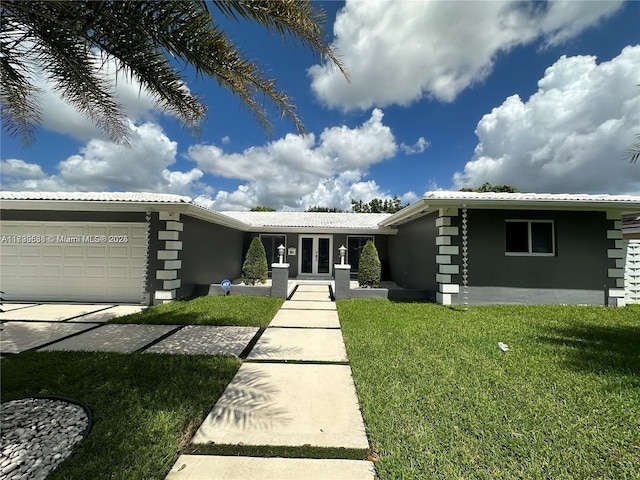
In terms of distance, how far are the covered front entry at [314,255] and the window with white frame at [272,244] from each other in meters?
1.12

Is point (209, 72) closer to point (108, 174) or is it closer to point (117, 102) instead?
point (117, 102)

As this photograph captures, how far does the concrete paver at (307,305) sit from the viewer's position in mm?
8653

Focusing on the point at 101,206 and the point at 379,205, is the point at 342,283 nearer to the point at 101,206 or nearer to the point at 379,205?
the point at 101,206

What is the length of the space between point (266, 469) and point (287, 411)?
862 millimetres

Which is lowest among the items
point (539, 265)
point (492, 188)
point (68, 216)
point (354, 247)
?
point (539, 265)

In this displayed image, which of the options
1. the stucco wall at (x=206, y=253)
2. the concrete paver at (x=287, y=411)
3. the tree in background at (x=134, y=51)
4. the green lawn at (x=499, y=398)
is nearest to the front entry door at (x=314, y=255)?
the stucco wall at (x=206, y=253)

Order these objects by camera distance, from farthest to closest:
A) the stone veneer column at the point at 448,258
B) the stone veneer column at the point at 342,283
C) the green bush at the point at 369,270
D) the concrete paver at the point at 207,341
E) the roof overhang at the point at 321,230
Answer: the roof overhang at the point at 321,230, the green bush at the point at 369,270, the stone veneer column at the point at 342,283, the stone veneer column at the point at 448,258, the concrete paver at the point at 207,341

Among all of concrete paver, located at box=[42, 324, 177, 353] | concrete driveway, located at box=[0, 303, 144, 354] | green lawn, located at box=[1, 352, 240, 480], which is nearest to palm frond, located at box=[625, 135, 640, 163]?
green lawn, located at box=[1, 352, 240, 480]

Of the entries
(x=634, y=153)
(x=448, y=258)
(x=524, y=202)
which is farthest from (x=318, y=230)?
(x=634, y=153)

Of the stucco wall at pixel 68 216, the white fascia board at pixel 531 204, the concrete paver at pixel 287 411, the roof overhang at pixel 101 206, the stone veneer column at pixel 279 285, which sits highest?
the white fascia board at pixel 531 204

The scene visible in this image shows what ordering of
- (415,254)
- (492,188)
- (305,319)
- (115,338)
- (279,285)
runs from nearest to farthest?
(115,338) < (305,319) < (279,285) < (415,254) < (492,188)

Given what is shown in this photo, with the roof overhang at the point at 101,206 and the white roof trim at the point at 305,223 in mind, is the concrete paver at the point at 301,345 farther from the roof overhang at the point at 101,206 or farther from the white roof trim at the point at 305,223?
the white roof trim at the point at 305,223

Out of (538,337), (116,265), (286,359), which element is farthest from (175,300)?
(538,337)

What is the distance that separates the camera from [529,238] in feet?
30.0
